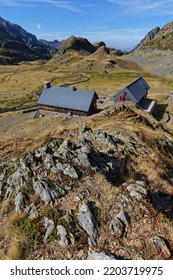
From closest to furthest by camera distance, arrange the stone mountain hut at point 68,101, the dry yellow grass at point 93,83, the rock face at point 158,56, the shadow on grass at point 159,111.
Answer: the stone mountain hut at point 68,101, the shadow on grass at point 159,111, the dry yellow grass at point 93,83, the rock face at point 158,56

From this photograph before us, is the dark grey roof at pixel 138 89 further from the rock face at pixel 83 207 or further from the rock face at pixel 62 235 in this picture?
the rock face at pixel 62 235

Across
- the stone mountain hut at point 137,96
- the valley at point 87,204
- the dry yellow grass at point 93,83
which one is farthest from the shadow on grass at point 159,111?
the valley at point 87,204

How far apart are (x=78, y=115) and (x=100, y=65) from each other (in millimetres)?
129302

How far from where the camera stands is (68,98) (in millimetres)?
63500

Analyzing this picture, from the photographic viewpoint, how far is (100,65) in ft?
596

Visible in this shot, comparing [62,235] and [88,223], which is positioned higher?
[88,223]

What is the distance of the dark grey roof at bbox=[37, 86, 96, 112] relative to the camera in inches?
2392

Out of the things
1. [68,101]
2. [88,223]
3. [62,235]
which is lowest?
[68,101]

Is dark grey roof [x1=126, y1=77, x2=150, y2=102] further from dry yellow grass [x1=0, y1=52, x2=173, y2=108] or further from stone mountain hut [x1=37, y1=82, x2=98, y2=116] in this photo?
dry yellow grass [x1=0, y1=52, x2=173, y2=108]

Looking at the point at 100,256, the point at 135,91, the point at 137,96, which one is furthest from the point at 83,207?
the point at 135,91

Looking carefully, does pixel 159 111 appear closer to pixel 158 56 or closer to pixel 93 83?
pixel 93 83

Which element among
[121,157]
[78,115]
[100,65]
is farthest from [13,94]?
[121,157]

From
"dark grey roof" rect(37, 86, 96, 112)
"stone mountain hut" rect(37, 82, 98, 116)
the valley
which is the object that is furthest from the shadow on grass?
the valley

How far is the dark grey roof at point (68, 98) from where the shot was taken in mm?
60766
